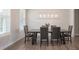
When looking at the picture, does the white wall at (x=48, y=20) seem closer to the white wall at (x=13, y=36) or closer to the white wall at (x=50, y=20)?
the white wall at (x=50, y=20)

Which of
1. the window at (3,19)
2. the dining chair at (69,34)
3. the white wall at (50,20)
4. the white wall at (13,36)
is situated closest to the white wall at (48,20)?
the white wall at (50,20)

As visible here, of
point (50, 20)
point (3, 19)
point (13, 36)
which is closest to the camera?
point (50, 20)

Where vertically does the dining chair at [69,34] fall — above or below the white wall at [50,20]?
below

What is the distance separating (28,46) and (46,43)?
1.62 feet

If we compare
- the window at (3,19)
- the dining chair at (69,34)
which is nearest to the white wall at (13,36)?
the window at (3,19)

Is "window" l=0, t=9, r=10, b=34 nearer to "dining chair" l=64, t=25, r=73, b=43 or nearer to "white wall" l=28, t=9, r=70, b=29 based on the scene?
"white wall" l=28, t=9, r=70, b=29

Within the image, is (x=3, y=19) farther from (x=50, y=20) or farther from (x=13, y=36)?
(x=50, y=20)

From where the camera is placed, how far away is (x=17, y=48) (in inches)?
87.1

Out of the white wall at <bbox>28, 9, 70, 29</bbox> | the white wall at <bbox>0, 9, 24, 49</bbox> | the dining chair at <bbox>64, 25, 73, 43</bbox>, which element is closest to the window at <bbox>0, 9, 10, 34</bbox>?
the white wall at <bbox>0, 9, 24, 49</bbox>

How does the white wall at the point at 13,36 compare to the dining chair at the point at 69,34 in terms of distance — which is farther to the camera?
the dining chair at the point at 69,34

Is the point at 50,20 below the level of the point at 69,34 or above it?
above

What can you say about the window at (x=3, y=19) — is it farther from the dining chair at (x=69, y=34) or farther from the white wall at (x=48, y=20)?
the dining chair at (x=69, y=34)

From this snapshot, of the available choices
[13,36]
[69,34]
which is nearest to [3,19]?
[13,36]
